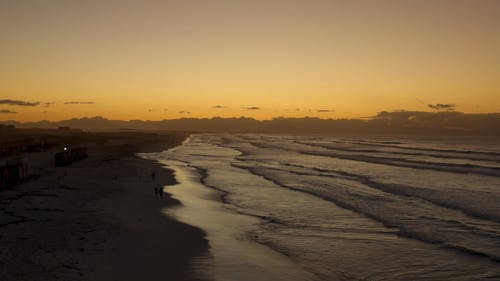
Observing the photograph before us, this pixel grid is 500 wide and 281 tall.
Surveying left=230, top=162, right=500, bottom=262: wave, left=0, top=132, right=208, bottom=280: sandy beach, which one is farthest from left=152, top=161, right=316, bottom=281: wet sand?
left=230, top=162, right=500, bottom=262: wave

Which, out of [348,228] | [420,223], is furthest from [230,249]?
[420,223]

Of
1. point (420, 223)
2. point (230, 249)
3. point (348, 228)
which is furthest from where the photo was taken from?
point (420, 223)

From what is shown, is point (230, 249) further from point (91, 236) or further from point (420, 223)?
point (420, 223)

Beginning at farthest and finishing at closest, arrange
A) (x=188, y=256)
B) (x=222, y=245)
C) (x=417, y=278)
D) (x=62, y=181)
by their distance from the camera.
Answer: (x=62, y=181)
(x=222, y=245)
(x=188, y=256)
(x=417, y=278)

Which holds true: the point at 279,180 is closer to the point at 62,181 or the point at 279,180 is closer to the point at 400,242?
the point at 62,181

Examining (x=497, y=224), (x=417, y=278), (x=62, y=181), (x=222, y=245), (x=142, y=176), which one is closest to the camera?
(x=417, y=278)

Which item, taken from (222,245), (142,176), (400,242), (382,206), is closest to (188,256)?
(222,245)

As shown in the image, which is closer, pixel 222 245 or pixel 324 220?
pixel 222 245
